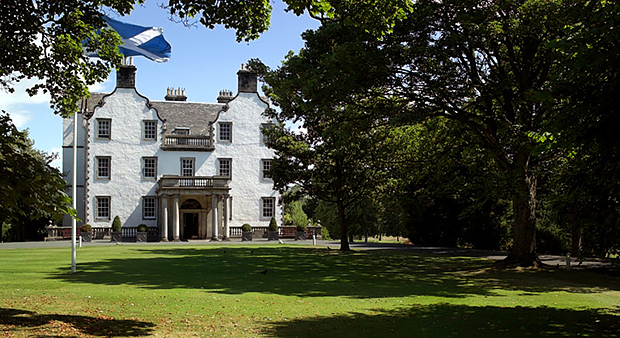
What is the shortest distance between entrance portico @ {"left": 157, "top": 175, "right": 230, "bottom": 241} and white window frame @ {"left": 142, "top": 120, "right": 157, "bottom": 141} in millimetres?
4621

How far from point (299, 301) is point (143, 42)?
42.6ft

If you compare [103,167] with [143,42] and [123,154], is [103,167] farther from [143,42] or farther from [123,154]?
[143,42]

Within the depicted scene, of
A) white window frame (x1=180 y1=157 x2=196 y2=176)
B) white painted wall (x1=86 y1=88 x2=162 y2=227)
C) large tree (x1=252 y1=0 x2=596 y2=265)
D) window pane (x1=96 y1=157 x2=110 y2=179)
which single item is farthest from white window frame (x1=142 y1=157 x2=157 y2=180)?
large tree (x1=252 y1=0 x2=596 y2=265)

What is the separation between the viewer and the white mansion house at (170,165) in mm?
49656

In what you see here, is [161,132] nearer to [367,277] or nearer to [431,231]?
[431,231]

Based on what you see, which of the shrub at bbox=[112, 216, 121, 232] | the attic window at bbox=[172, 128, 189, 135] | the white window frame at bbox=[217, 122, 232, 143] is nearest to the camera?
the shrub at bbox=[112, 216, 121, 232]

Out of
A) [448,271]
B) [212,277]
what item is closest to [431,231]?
[448,271]

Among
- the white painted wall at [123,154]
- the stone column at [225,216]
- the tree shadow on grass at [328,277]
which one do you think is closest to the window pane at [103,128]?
the white painted wall at [123,154]

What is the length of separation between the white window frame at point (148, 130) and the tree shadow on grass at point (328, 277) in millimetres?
28510

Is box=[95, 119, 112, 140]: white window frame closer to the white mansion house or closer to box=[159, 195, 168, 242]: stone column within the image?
the white mansion house

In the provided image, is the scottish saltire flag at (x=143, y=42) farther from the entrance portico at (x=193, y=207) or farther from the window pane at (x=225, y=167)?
the window pane at (x=225, y=167)

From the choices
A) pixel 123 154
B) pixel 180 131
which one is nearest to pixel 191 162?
pixel 180 131

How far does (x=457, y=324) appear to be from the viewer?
1076 cm

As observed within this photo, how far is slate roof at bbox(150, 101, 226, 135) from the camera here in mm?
54594
